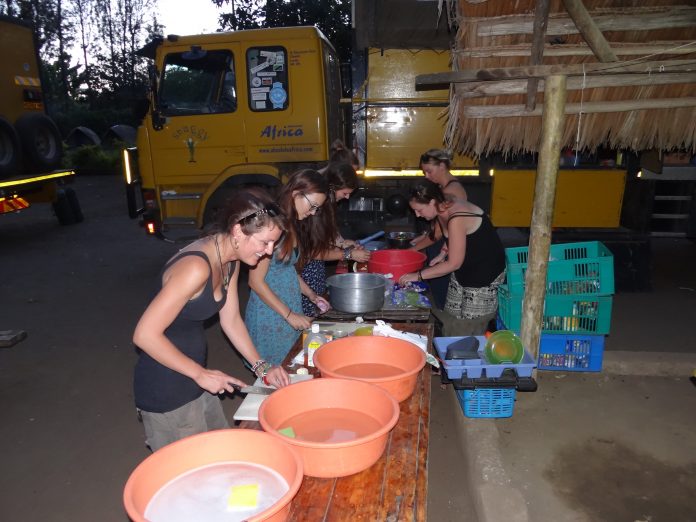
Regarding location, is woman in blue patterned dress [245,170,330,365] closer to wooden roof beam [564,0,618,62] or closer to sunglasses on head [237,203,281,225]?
sunglasses on head [237,203,281,225]

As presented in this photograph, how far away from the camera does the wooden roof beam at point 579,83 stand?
2926 millimetres

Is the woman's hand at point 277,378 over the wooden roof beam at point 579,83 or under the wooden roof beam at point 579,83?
Result: under

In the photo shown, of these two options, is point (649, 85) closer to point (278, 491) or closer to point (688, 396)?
point (688, 396)

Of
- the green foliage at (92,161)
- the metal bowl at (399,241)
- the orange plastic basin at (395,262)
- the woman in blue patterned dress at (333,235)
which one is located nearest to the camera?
the woman in blue patterned dress at (333,235)

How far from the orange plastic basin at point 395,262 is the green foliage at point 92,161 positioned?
1784 centimetres

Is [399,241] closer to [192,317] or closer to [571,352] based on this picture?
[571,352]

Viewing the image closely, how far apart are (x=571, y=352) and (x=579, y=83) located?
2094mm

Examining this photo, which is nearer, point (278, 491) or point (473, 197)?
point (278, 491)

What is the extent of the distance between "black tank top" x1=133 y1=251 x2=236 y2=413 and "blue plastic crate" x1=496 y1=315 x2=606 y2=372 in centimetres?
281

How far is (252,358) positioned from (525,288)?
216 centimetres

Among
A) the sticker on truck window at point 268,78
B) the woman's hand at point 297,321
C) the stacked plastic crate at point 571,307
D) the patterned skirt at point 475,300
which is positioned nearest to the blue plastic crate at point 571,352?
the stacked plastic crate at point 571,307

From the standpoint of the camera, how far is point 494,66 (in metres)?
3.09

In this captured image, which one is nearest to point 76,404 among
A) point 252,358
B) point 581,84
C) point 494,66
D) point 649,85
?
point 252,358

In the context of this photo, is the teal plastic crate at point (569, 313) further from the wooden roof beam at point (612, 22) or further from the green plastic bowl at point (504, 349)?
the wooden roof beam at point (612, 22)
